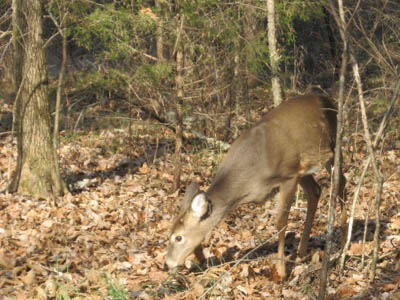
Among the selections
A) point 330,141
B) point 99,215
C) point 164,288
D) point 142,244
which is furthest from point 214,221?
point 99,215

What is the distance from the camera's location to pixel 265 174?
6059mm

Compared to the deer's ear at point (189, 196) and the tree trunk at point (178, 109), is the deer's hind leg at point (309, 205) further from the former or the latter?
the tree trunk at point (178, 109)

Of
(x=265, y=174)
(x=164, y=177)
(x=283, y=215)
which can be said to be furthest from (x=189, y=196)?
(x=164, y=177)

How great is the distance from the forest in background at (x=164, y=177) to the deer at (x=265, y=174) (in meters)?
0.35

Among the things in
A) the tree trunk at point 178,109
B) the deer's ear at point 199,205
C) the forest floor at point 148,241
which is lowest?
the forest floor at point 148,241

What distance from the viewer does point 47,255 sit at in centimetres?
640

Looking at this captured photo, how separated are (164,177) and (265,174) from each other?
11.8 feet

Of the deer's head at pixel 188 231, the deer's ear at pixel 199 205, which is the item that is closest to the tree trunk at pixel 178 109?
the deer's head at pixel 188 231

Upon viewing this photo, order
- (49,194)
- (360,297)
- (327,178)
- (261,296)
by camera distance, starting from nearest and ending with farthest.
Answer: (360,297)
(261,296)
(49,194)
(327,178)

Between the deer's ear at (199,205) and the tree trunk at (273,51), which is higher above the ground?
the tree trunk at (273,51)

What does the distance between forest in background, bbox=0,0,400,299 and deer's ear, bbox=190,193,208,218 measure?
2.05 feet

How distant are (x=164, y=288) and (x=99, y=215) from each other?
2.58 metres

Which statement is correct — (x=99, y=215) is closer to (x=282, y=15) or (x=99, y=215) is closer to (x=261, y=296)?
(x=261, y=296)

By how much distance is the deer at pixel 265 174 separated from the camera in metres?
5.85
